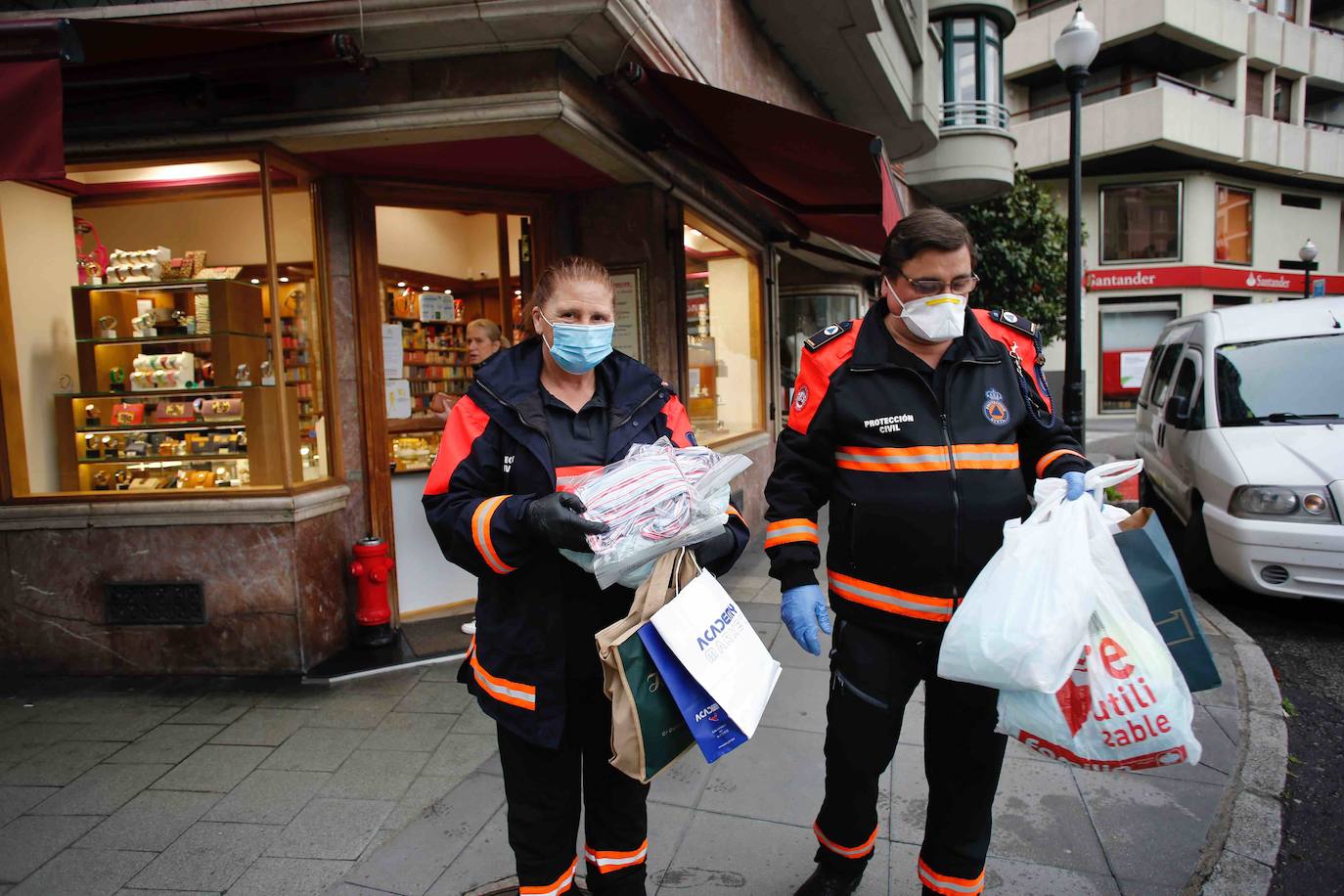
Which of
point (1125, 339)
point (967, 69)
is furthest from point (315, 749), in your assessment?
point (1125, 339)

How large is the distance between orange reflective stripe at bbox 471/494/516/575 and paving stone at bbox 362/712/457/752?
2.20 m

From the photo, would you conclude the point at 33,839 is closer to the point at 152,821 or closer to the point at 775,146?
the point at 152,821

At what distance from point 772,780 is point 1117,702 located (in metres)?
1.82

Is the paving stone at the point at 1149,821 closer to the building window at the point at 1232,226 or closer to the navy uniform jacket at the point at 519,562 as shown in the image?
the navy uniform jacket at the point at 519,562

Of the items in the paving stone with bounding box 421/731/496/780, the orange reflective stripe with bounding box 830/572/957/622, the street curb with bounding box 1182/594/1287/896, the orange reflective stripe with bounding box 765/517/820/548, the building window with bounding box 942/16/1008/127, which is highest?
the building window with bounding box 942/16/1008/127

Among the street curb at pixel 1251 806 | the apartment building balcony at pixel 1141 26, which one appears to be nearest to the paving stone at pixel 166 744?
the street curb at pixel 1251 806

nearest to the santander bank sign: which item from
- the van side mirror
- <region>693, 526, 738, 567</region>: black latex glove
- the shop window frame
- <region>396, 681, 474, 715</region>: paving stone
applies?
the shop window frame

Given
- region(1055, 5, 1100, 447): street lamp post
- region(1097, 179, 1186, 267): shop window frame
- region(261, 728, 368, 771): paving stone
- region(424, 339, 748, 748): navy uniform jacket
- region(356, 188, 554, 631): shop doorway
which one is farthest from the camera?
region(1097, 179, 1186, 267): shop window frame

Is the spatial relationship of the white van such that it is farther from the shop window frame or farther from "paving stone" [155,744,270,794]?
the shop window frame

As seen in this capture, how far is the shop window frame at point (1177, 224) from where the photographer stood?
2384 cm

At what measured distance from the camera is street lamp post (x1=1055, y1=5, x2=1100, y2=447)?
8.10 meters

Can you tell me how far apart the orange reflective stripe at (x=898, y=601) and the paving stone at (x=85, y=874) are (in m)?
2.65

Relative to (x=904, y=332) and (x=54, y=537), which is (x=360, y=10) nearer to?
(x=904, y=332)

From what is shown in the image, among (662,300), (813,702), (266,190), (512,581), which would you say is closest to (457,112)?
(266,190)
